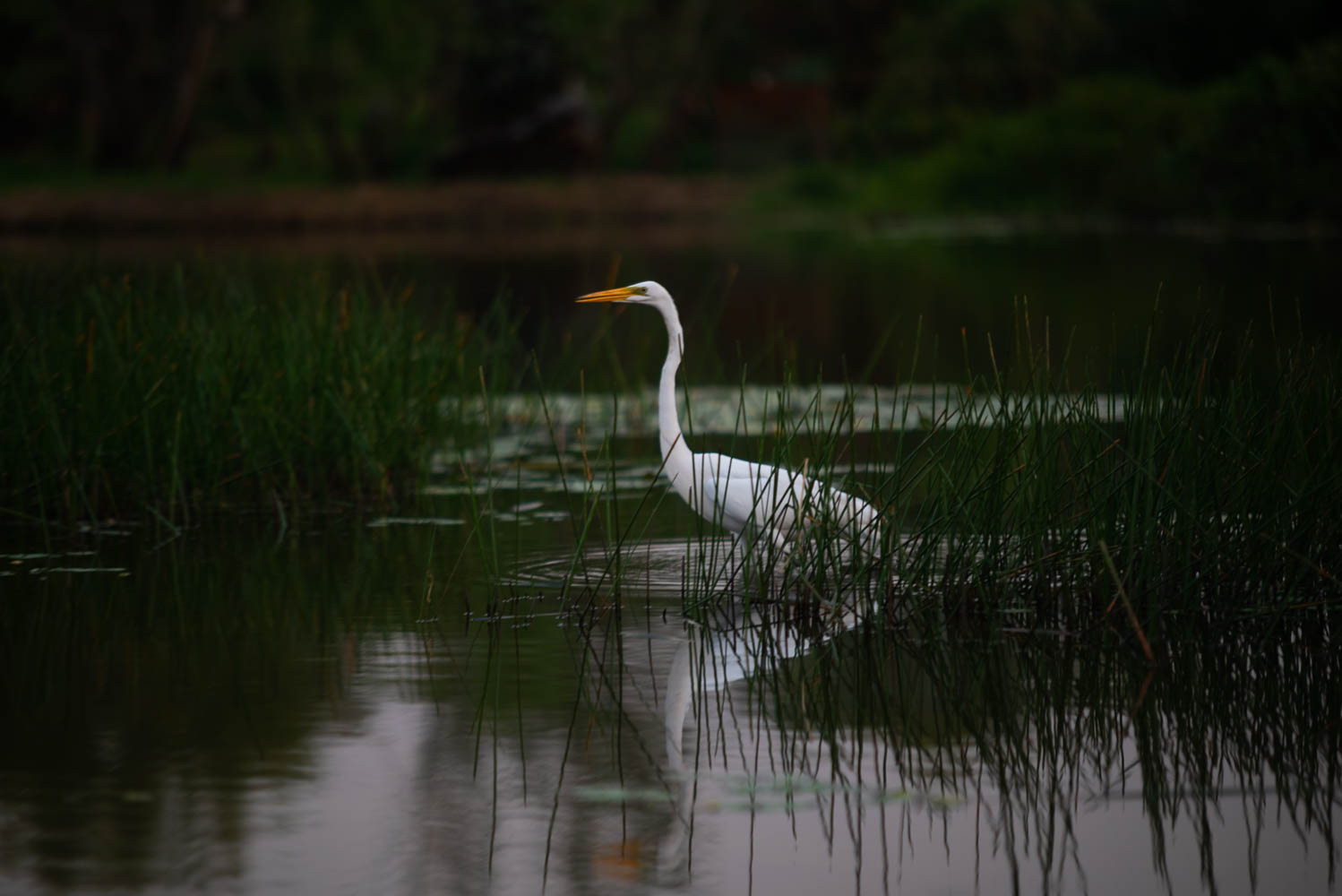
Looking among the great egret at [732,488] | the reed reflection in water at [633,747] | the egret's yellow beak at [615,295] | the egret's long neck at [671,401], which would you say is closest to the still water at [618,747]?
the reed reflection in water at [633,747]

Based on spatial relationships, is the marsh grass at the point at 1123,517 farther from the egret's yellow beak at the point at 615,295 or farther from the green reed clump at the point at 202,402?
the green reed clump at the point at 202,402

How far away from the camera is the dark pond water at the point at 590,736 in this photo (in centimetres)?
392

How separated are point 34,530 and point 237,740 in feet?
10.6

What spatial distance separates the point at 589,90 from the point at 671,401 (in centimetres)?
3651

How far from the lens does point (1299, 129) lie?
910 inches

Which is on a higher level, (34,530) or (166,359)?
(166,359)

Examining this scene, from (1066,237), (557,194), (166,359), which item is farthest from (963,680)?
(557,194)

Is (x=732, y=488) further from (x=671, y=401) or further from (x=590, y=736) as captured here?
(x=590, y=736)

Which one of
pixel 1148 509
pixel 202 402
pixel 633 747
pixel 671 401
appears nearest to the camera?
pixel 633 747

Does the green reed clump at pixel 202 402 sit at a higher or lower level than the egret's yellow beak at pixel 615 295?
lower

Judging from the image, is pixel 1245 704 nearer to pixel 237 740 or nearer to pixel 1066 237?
pixel 237 740

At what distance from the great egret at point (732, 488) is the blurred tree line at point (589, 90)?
21090 millimetres

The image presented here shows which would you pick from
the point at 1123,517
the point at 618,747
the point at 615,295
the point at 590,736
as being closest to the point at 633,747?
the point at 618,747

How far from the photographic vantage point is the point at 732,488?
6.25m
